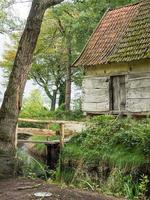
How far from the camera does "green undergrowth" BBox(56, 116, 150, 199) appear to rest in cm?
1162

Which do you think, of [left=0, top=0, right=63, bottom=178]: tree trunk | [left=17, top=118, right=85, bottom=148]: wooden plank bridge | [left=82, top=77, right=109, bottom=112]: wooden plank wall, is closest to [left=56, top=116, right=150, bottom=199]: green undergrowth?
[left=17, top=118, right=85, bottom=148]: wooden plank bridge

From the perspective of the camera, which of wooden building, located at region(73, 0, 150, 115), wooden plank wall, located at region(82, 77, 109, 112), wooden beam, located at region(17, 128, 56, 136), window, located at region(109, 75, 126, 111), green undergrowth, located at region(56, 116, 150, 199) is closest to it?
green undergrowth, located at region(56, 116, 150, 199)

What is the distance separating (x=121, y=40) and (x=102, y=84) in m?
2.16

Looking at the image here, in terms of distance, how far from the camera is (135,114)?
18719 mm

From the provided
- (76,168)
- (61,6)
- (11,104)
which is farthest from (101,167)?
(61,6)

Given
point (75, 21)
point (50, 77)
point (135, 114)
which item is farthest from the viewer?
point (50, 77)

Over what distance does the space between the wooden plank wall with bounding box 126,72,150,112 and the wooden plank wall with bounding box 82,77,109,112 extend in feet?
4.59

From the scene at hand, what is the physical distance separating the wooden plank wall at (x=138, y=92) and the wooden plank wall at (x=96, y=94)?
140 cm

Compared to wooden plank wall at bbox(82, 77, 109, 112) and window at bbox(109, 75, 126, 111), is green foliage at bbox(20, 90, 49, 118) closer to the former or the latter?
wooden plank wall at bbox(82, 77, 109, 112)

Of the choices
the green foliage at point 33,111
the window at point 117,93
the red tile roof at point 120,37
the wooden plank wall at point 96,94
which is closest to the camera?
the red tile roof at point 120,37

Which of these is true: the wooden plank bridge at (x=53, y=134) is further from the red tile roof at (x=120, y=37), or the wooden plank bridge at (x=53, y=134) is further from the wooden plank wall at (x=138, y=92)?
the red tile roof at (x=120, y=37)

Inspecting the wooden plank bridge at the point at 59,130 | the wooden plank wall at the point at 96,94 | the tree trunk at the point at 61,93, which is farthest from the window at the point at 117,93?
the tree trunk at the point at 61,93

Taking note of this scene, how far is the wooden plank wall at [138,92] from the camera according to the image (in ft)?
60.0

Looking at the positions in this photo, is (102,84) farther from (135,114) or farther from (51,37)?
(51,37)
